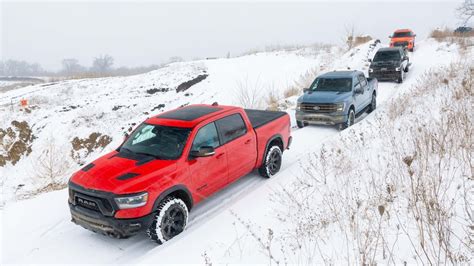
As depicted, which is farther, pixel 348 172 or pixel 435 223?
pixel 348 172

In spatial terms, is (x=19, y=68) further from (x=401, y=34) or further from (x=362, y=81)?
(x=362, y=81)

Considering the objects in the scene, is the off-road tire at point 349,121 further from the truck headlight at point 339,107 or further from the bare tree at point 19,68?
the bare tree at point 19,68

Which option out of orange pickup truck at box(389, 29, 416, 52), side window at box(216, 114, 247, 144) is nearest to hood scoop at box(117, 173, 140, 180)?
side window at box(216, 114, 247, 144)

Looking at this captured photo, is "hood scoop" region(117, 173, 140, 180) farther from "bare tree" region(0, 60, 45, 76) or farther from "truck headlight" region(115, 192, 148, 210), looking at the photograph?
"bare tree" region(0, 60, 45, 76)

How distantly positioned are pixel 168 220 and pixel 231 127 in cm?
→ 219

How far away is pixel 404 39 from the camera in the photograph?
2686 centimetres

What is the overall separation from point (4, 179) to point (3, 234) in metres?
10.4

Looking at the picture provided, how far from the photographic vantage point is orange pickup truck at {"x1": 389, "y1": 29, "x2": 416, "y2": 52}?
2669 cm

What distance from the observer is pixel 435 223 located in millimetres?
3770

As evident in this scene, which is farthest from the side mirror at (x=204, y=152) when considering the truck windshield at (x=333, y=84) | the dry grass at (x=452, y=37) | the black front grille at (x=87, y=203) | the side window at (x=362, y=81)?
the dry grass at (x=452, y=37)

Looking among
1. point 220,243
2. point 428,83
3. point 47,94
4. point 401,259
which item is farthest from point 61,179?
point 47,94

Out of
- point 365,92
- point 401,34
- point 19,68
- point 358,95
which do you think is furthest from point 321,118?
point 19,68

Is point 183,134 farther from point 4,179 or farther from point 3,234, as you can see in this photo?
point 4,179

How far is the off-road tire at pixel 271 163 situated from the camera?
718 centimetres
